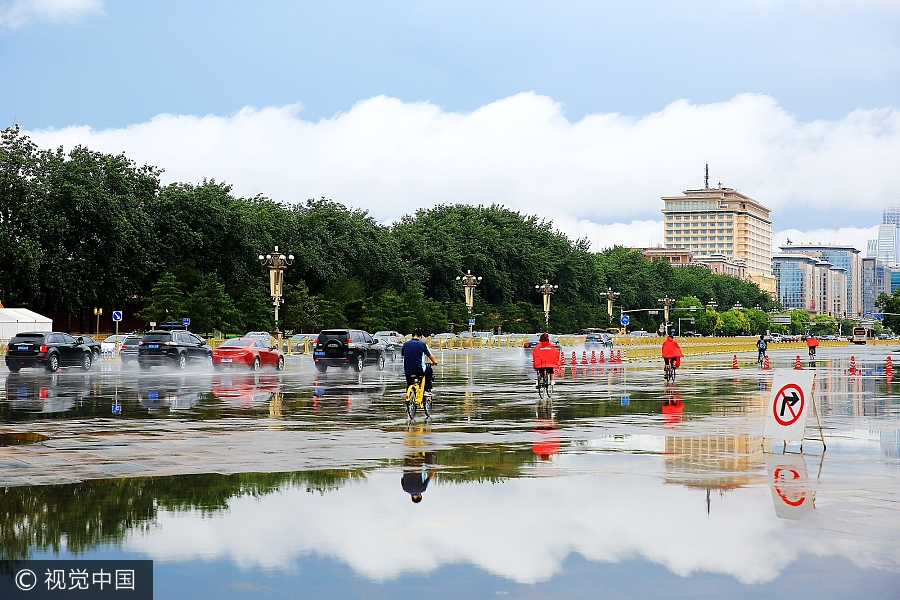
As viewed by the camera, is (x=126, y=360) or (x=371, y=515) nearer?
(x=371, y=515)

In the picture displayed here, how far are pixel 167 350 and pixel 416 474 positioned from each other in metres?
33.2

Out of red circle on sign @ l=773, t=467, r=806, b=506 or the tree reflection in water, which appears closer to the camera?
the tree reflection in water

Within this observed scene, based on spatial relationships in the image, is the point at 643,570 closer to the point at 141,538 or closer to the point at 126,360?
the point at 141,538

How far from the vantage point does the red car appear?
42.9 m

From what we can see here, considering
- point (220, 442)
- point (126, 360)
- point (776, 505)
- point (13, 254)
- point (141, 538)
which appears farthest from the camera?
point (13, 254)

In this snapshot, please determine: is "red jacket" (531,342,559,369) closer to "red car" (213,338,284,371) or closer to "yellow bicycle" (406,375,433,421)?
"yellow bicycle" (406,375,433,421)

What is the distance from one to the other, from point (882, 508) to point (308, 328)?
80372 millimetres

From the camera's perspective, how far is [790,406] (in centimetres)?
1546

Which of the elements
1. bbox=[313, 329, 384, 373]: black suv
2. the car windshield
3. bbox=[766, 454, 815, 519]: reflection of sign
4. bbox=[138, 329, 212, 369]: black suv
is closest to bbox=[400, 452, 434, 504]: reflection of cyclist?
bbox=[766, 454, 815, 519]: reflection of sign

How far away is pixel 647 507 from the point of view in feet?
33.3

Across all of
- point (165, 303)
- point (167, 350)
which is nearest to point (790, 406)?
point (167, 350)

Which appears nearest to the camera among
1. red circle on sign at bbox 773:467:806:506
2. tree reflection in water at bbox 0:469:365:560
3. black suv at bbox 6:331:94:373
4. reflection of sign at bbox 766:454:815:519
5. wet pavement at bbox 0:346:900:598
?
wet pavement at bbox 0:346:900:598

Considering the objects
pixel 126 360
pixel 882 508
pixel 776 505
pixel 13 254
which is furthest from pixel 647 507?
pixel 13 254

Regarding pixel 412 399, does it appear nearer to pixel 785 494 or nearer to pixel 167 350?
pixel 785 494
